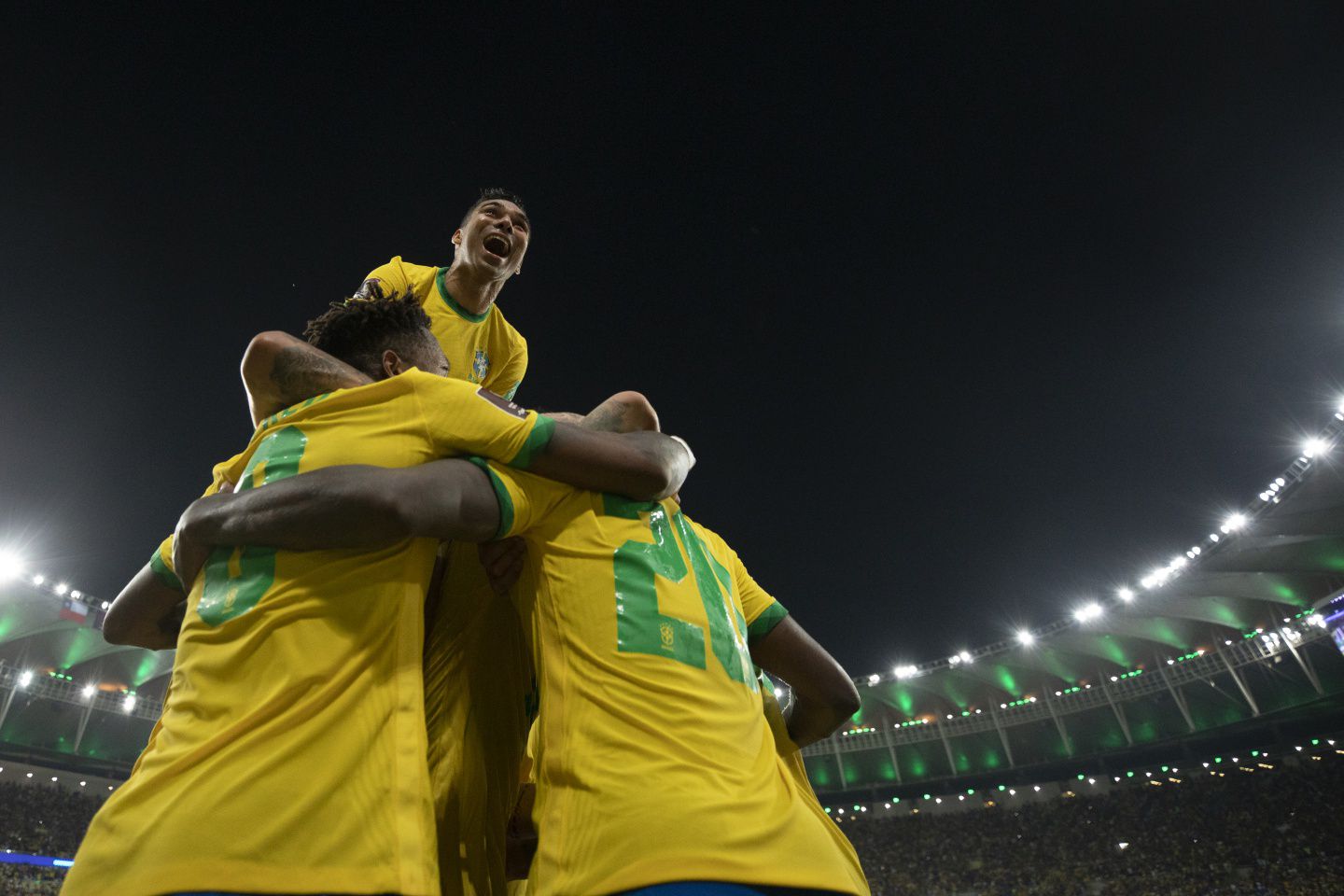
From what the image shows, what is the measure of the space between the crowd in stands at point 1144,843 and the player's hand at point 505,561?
31.3 m

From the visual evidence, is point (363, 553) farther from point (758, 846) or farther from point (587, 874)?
point (758, 846)

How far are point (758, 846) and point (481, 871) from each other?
3.31ft

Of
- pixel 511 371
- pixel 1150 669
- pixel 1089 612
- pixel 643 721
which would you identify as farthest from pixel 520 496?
pixel 1150 669

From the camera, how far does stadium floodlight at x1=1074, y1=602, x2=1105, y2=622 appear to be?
29.4 metres

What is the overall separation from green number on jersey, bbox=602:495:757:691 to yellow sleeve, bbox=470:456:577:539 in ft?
0.56

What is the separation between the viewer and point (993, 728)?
112 ft

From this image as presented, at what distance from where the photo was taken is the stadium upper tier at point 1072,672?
2431cm

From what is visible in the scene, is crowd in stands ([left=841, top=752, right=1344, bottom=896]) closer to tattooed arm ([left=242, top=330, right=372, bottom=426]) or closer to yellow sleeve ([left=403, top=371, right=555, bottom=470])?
yellow sleeve ([left=403, top=371, right=555, bottom=470])

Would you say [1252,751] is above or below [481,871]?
above

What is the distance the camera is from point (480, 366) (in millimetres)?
5070

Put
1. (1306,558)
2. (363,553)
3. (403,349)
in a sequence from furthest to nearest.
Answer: (1306,558)
(403,349)
(363,553)

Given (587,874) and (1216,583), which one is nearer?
(587,874)

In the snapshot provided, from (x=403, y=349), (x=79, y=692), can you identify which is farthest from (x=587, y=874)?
(x=79, y=692)

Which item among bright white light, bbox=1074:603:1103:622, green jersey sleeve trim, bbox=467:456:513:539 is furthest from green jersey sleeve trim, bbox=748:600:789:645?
bright white light, bbox=1074:603:1103:622
